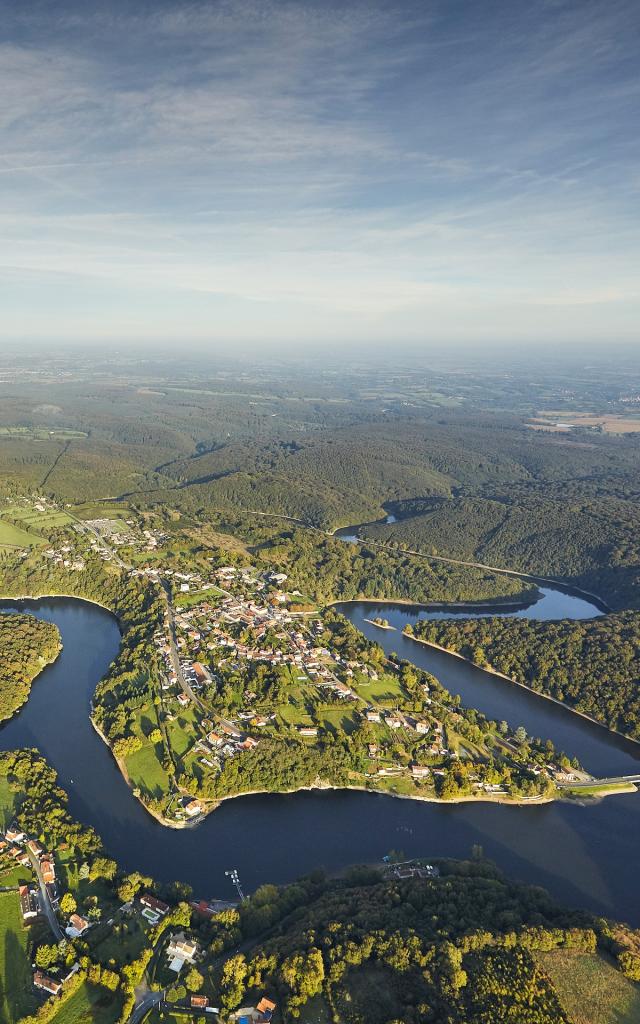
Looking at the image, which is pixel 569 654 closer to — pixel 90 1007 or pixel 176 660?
pixel 176 660

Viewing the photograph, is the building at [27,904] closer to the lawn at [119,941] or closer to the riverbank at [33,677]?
the lawn at [119,941]

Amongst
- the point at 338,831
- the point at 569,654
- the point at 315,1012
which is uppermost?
the point at 569,654

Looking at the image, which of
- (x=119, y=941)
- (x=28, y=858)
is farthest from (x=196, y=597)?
(x=119, y=941)

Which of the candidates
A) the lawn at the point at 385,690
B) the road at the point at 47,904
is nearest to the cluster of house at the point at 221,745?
the lawn at the point at 385,690

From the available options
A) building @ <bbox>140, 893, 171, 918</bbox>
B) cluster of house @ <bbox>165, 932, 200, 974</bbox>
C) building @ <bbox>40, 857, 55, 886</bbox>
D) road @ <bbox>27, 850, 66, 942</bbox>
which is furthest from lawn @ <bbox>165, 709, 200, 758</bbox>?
cluster of house @ <bbox>165, 932, 200, 974</bbox>

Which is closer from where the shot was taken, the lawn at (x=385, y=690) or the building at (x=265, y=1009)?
the building at (x=265, y=1009)

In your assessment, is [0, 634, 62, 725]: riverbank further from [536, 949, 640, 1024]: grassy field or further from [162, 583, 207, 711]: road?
[536, 949, 640, 1024]: grassy field

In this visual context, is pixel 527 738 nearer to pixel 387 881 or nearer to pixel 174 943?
pixel 387 881
